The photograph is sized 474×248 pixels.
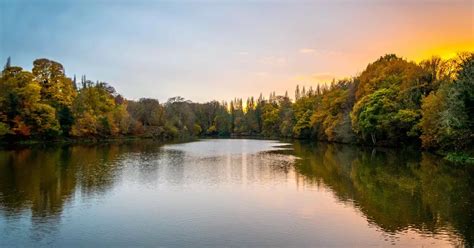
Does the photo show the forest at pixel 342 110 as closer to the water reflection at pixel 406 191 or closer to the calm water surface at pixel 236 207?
the water reflection at pixel 406 191

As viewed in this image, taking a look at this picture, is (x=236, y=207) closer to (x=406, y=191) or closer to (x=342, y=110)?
(x=406, y=191)

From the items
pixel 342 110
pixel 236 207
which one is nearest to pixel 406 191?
pixel 236 207

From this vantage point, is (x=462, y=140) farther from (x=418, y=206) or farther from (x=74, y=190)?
(x=74, y=190)

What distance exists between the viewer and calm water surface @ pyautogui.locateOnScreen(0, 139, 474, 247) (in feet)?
37.5

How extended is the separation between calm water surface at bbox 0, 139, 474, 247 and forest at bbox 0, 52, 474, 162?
735 cm

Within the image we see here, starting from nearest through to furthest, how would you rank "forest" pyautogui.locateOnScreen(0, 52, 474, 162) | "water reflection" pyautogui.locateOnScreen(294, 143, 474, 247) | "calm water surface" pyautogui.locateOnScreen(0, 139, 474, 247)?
1. "calm water surface" pyautogui.locateOnScreen(0, 139, 474, 247)
2. "water reflection" pyautogui.locateOnScreen(294, 143, 474, 247)
3. "forest" pyautogui.locateOnScreen(0, 52, 474, 162)

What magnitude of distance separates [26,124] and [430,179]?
159 feet

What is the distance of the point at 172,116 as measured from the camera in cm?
9494

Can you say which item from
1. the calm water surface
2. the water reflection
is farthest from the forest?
the calm water surface

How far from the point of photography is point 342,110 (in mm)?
61219

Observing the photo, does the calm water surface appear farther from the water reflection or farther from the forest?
the forest

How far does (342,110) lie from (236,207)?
48835 mm

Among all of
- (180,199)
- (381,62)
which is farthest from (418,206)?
(381,62)

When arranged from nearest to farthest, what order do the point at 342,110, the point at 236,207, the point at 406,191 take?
1. the point at 236,207
2. the point at 406,191
3. the point at 342,110
